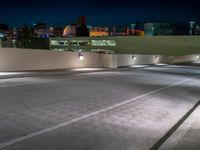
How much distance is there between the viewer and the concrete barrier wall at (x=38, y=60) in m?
21.3

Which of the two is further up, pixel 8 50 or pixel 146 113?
pixel 8 50

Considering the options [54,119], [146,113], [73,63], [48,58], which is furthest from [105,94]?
[73,63]

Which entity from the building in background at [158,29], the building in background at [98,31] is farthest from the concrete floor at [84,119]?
the building in background at [98,31]

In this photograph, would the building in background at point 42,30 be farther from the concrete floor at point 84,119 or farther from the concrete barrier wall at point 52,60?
the concrete floor at point 84,119

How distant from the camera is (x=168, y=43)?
241 ft

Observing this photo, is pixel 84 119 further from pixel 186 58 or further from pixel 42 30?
pixel 42 30

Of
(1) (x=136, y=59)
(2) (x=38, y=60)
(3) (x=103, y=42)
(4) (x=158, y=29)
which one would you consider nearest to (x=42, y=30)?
(4) (x=158, y=29)

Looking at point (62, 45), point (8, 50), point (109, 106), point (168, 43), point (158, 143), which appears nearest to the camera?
point (158, 143)

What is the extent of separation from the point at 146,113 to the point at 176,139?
8.78 feet

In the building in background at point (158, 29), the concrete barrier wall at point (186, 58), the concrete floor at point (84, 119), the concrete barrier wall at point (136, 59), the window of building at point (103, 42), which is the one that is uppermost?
the building in background at point (158, 29)

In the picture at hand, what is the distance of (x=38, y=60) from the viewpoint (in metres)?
24.0

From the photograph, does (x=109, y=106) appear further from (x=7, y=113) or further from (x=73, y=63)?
(x=73, y=63)

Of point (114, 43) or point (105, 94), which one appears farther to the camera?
point (114, 43)

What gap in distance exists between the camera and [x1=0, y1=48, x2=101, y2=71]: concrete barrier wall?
21328 millimetres
